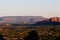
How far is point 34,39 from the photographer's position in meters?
51.5

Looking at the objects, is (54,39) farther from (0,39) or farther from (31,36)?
(0,39)

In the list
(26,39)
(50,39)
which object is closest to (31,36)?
(26,39)

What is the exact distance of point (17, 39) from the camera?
195 ft

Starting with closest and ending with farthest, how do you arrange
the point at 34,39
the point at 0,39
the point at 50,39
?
the point at 0,39 → the point at 34,39 → the point at 50,39

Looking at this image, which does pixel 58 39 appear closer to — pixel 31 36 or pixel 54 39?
pixel 54 39

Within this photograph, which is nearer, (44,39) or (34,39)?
(34,39)

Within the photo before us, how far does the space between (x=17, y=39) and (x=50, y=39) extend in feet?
29.7

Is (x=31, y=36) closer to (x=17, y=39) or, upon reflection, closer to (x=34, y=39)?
(x=34, y=39)

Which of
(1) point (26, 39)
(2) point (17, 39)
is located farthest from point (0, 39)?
(2) point (17, 39)

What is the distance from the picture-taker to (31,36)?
52844 mm

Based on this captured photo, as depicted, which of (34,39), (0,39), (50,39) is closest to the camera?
(0,39)

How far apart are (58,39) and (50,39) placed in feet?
13.8

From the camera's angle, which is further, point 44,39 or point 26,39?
point 44,39

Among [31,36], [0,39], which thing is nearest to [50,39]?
[31,36]
